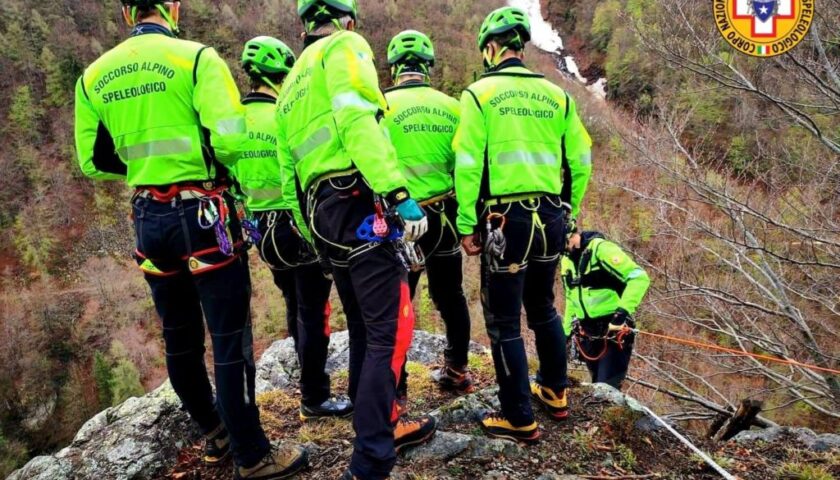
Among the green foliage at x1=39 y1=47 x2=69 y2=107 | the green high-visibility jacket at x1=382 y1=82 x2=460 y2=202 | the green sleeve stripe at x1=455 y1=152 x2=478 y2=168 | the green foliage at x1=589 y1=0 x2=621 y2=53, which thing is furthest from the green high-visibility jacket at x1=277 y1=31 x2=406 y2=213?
the green foliage at x1=39 y1=47 x2=69 y2=107

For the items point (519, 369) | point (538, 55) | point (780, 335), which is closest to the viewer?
point (519, 369)

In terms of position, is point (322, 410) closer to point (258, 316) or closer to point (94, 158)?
point (94, 158)

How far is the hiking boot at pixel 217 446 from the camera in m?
3.28

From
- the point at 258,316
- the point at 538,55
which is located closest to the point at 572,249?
the point at 258,316

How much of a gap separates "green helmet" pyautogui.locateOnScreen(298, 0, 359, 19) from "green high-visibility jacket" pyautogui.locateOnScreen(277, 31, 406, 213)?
214mm

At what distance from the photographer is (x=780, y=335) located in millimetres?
10016

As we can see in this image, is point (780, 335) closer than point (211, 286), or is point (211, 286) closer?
point (211, 286)

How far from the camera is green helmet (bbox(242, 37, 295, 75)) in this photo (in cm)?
389

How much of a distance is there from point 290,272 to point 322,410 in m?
1.18

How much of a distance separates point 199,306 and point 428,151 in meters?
1.97

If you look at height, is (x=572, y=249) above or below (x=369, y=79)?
below

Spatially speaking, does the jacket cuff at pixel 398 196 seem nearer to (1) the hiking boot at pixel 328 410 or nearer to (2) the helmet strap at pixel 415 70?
(2) the helmet strap at pixel 415 70

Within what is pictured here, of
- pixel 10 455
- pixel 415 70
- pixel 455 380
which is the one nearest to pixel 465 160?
pixel 415 70

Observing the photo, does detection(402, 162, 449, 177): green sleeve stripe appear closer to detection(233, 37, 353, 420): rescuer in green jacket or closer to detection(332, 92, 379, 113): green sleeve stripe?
detection(233, 37, 353, 420): rescuer in green jacket
